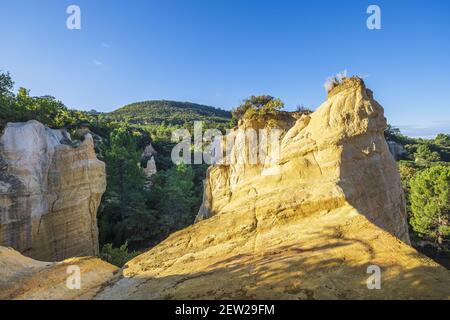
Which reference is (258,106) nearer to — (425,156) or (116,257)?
(116,257)

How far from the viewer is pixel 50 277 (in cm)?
775

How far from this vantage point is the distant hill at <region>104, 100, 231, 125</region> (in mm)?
113000

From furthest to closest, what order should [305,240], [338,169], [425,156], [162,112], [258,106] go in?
[162,112], [425,156], [258,106], [338,169], [305,240]

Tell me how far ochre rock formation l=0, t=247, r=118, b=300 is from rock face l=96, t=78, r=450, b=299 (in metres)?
0.59

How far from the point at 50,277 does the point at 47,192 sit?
10110 millimetres

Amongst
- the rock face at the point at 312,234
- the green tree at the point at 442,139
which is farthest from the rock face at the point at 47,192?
the green tree at the point at 442,139

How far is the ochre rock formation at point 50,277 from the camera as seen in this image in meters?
6.93

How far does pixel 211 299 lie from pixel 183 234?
524 centimetres

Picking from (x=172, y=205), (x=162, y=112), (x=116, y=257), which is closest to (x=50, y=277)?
(x=116, y=257)

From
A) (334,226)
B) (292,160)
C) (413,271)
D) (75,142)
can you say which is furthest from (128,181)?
(413,271)

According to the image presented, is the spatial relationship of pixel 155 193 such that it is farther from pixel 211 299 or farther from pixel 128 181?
pixel 211 299

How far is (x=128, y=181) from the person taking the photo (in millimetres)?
27203

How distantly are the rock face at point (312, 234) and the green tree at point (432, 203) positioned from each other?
17.4 meters

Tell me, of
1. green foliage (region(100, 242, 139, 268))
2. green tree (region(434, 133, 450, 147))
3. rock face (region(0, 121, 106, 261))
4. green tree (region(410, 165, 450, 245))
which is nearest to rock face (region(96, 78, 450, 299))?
green foliage (region(100, 242, 139, 268))
